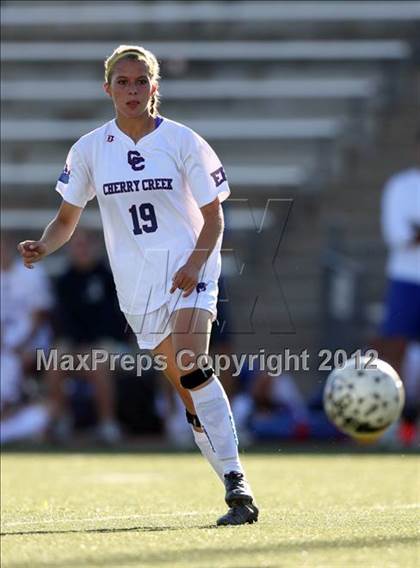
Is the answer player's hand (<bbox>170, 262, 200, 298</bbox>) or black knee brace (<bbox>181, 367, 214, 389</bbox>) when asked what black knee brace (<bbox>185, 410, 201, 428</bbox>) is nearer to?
black knee brace (<bbox>181, 367, 214, 389</bbox>)

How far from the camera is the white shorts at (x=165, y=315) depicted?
5.90m

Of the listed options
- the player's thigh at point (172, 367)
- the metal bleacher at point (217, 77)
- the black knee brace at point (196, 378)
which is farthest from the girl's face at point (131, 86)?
the metal bleacher at point (217, 77)

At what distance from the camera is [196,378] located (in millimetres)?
5805

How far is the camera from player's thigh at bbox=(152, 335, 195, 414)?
19.8ft

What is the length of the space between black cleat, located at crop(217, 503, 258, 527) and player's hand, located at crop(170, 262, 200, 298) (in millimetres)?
940

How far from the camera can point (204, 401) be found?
19.2 ft

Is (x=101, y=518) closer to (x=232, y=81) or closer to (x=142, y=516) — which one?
(x=142, y=516)

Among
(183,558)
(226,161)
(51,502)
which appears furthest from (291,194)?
(183,558)

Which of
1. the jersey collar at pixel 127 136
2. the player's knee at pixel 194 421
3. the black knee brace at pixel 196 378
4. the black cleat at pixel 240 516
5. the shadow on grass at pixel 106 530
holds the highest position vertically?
the jersey collar at pixel 127 136

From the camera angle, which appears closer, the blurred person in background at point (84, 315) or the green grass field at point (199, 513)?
the green grass field at point (199, 513)

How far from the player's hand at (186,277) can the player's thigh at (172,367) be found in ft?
1.16

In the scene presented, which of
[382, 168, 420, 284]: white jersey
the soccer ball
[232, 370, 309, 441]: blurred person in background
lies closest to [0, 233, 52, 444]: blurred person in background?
[232, 370, 309, 441]: blurred person in background

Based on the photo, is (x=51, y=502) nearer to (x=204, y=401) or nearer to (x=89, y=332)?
(x=204, y=401)

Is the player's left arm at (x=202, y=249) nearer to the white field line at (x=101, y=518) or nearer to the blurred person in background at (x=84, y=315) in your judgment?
the white field line at (x=101, y=518)
